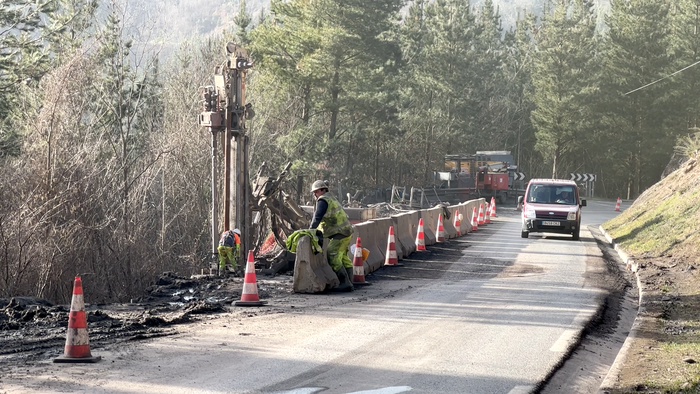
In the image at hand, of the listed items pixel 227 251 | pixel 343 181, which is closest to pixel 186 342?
pixel 227 251

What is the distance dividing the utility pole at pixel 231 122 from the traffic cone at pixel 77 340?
8992 millimetres

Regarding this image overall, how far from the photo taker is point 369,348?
9414mm

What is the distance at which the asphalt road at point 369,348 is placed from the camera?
25.0 feet

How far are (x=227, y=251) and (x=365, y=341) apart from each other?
299 inches

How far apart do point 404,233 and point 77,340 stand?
1384 cm

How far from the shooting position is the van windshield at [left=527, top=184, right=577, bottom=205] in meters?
27.8

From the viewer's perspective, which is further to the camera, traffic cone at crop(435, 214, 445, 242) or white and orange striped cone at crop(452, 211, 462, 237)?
white and orange striped cone at crop(452, 211, 462, 237)

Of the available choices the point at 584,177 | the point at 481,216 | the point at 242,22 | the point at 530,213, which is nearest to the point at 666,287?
the point at 530,213

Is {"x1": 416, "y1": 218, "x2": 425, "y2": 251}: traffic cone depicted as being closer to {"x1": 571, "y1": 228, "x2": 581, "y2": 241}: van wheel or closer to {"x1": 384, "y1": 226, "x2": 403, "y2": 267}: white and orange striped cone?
{"x1": 384, "y1": 226, "x2": 403, "y2": 267}: white and orange striped cone

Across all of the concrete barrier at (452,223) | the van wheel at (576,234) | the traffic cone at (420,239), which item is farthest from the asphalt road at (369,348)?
the van wheel at (576,234)

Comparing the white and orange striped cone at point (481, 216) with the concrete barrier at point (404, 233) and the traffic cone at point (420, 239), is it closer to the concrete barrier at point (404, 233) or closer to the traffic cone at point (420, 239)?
the traffic cone at point (420, 239)

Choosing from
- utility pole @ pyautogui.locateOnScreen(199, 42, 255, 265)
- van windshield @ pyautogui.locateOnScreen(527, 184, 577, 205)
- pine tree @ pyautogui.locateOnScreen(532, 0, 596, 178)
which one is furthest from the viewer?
pine tree @ pyautogui.locateOnScreen(532, 0, 596, 178)

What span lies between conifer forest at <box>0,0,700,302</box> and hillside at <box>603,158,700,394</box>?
33.7 feet

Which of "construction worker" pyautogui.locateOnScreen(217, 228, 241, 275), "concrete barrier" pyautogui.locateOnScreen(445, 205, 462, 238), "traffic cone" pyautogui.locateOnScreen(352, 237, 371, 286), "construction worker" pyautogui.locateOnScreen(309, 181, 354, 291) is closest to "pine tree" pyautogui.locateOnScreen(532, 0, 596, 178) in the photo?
"concrete barrier" pyautogui.locateOnScreen(445, 205, 462, 238)
